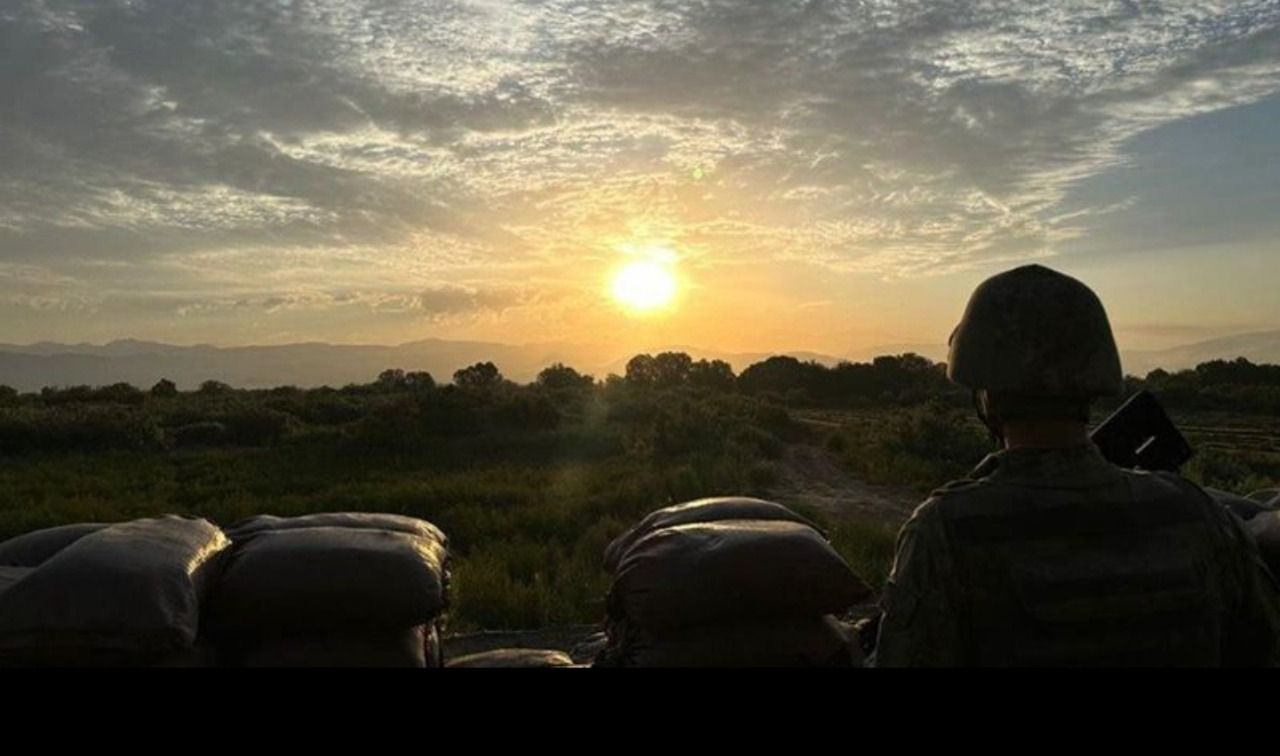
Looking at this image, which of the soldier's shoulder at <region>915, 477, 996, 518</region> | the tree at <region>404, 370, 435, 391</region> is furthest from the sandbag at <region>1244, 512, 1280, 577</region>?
the tree at <region>404, 370, 435, 391</region>

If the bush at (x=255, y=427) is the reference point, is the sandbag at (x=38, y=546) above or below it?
above

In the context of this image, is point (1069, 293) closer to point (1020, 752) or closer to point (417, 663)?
point (1020, 752)

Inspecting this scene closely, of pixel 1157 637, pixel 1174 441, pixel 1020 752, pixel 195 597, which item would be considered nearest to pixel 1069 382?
pixel 1157 637

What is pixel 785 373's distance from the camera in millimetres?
54281

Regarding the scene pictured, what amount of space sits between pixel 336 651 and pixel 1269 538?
147 inches

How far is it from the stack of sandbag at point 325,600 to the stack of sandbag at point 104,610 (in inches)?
7.3

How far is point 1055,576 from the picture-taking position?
7.38 ft

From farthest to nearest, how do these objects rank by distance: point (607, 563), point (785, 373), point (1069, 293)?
point (785, 373) → point (607, 563) → point (1069, 293)

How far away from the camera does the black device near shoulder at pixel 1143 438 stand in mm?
3977

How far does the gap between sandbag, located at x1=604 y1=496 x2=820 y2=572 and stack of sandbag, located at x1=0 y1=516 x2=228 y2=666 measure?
66.0 inches

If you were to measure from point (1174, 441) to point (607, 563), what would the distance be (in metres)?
2.39

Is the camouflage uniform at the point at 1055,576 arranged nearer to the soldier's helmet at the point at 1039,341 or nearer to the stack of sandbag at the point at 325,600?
the soldier's helmet at the point at 1039,341

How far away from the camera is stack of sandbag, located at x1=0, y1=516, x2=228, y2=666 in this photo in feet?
10.1

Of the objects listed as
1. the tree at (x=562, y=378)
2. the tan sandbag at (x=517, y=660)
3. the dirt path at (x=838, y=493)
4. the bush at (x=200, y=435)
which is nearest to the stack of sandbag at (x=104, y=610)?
the tan sandbag at (x=517, y=660)
